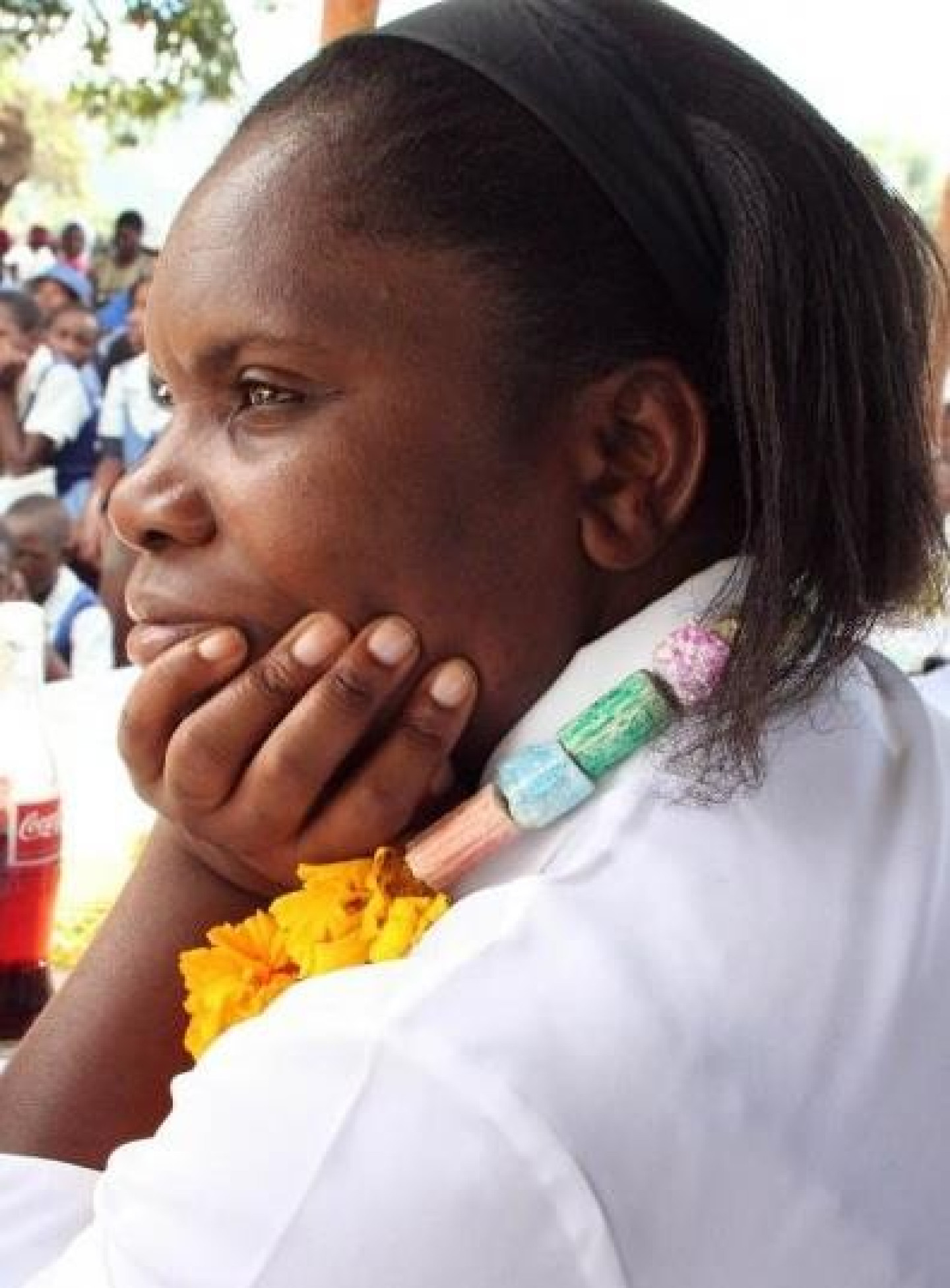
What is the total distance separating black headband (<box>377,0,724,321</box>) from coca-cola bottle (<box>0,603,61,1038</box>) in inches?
40.4

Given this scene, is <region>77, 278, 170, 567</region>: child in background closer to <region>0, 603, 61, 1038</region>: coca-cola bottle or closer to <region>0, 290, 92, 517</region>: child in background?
<region>0, 290, 92, 517</region>: child in background

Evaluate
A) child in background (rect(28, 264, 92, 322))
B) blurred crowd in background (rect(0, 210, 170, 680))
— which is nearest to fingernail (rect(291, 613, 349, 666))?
blurred crowd in background (rect(0, 210, 170, 680))

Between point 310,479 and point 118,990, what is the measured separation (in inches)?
22.4

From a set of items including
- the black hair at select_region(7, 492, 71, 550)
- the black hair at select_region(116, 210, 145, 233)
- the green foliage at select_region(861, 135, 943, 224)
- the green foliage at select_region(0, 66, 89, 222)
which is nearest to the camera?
the green foliage at select_region(861, 135, 943, 224)

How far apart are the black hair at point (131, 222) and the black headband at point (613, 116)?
924 centimetres

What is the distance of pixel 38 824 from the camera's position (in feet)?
5.90

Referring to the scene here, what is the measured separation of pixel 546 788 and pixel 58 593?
171 inches

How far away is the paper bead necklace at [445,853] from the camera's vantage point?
101 cm

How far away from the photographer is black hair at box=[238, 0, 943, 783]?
1028mm

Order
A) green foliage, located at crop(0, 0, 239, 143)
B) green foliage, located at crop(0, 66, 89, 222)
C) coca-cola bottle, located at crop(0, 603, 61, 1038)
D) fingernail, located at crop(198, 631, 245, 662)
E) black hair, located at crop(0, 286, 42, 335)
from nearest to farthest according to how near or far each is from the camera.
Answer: fingernail, located at crop(198, 631, 245, 662), coca-cola bottle, located at crop(0, 603, 61, 1038), black hair, located at crop(0, 286, 42, 335), green foliage, located at crop(0, 0, 239, 143), green foliage, located at crop(0, 66, 89, 222)

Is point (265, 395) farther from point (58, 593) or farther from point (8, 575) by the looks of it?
point (58, 593)

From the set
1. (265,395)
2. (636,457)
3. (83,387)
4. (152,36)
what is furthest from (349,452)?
(152,36)

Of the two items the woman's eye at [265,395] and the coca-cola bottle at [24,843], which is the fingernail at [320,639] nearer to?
the woman's eye at [265,395]

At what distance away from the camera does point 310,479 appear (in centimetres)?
105
